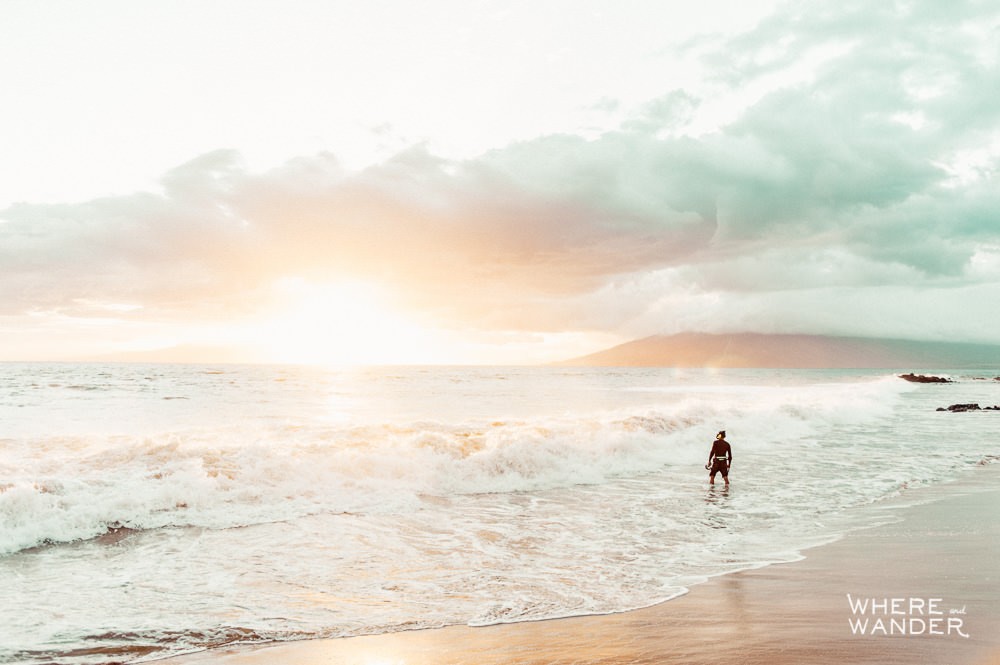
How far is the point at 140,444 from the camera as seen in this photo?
18.7m

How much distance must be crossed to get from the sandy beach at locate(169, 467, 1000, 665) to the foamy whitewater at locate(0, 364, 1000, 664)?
0.54m

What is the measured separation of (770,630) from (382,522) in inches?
350

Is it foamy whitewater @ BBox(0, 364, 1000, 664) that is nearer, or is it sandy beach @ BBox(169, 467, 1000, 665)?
sandy beach @ BBox(169, 467, 1000, 665)

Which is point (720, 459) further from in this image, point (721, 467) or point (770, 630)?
point (770, 630)

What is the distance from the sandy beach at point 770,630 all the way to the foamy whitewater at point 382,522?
0.54 metres

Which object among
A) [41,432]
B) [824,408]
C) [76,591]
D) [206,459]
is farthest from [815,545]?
[824,408]

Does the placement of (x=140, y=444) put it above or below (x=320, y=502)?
above

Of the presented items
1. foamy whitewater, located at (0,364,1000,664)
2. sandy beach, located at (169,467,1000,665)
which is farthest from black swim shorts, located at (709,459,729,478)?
sandy beach, located at (169,467,1000,665)

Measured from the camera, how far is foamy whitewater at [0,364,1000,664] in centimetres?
853

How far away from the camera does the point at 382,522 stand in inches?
558

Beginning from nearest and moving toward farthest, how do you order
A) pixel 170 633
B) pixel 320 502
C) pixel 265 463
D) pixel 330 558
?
pixel 170 633 < pixel 330 558 < pixel 320 502 < pixel 265 463

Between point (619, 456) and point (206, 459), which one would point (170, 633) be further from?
point (619, 456)

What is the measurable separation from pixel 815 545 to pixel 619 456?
11766 mm

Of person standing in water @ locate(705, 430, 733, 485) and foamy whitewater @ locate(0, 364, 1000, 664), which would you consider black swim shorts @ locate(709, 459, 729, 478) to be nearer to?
person standing in water @ locate(705, 430, 733, 485)
